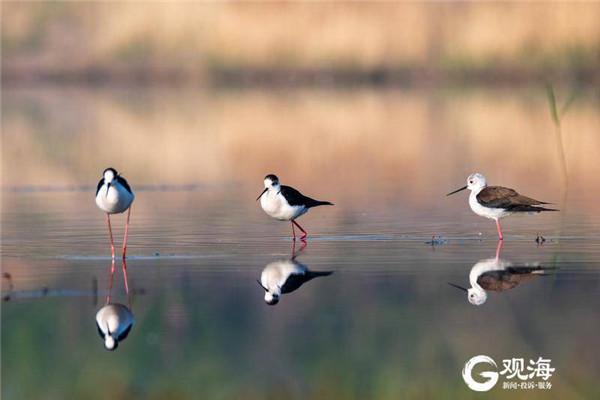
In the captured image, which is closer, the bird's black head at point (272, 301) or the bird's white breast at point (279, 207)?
the bird's black head at point (272, 301)

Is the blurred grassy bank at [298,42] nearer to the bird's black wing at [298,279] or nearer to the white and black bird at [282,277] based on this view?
the white and black bird at [282,277]

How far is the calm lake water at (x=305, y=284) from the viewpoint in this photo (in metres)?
9.23

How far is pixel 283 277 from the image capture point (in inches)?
488

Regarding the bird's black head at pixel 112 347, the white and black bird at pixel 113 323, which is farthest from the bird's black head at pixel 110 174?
the bird's black head at pixel 112 347

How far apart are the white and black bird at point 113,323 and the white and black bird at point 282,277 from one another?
3.90 feet

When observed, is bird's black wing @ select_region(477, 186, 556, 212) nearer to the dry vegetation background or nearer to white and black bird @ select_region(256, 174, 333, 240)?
white and black bird @ select_region(256, 174, 333, 240)

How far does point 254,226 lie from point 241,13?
3461 inches

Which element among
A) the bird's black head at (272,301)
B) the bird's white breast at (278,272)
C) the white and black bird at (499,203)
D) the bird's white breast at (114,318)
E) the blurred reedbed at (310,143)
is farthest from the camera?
the blurred reedbed at (310,143)

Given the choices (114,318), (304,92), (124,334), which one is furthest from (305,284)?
(304,92)

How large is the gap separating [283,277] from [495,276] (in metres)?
Result: 1.90

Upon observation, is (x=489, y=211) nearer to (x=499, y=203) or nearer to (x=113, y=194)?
(x=499, y=203)

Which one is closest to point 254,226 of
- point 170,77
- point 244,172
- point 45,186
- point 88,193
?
point 88,193

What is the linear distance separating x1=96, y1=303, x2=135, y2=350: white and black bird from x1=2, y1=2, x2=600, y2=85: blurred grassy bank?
247 ft

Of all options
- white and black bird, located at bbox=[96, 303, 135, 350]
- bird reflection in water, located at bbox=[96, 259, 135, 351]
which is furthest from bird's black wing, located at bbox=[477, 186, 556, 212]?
white and black bird, located at bbox=[96, 303, 135, 350]
